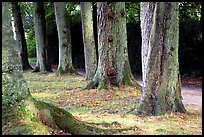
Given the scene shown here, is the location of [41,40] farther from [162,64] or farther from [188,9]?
[162,64]

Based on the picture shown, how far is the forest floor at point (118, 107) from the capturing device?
280 inches

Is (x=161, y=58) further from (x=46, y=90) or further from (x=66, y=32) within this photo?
(x=66, y=32)

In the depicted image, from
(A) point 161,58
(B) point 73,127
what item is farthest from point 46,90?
(B) point 73,127

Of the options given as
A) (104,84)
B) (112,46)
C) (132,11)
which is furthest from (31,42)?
(104,84)

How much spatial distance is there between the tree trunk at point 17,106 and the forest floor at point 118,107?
1.17 metres

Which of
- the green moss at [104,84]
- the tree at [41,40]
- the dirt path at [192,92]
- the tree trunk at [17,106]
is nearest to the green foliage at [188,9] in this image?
the dirt path at [192,92]

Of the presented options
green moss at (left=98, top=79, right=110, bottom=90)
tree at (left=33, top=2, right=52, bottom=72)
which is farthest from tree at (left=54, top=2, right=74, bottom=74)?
green moss at (left=98, top=79, right=110, bottom=90)

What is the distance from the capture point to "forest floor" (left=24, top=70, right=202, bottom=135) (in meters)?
7.11

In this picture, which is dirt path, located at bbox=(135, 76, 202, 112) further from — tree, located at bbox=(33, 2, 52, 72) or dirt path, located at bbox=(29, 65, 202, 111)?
tree, located at bbox=(33, 2, 52, 72)

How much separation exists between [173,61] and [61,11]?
11.8 m

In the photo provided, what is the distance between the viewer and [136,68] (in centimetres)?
2141

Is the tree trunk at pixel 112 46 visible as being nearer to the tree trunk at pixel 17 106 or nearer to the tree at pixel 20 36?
the tree trunk at pixel 17 106

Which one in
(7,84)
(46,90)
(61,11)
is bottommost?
(46,90)

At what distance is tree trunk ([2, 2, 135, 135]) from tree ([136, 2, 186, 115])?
298 centimetres
